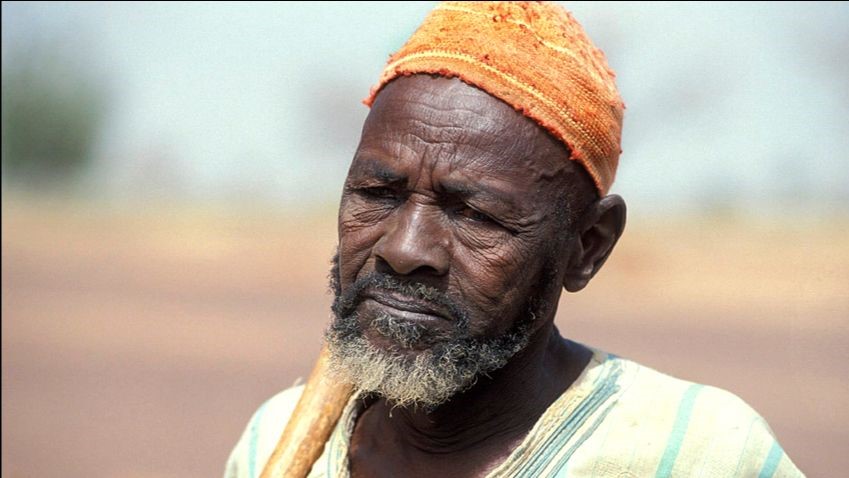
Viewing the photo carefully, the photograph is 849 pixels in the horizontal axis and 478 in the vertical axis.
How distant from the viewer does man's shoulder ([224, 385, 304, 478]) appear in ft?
10.2

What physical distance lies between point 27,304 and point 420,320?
16.2 m

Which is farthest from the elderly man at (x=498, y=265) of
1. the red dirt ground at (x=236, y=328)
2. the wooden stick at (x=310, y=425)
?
the red dirt ground at (x=236, y=328)

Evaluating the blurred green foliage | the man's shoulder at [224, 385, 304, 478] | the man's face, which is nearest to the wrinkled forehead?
the man's face

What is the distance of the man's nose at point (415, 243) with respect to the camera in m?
2.59

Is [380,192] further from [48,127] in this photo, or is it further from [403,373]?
[48,127]

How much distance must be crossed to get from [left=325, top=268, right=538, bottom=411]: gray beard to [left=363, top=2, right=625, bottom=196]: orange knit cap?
0.45m

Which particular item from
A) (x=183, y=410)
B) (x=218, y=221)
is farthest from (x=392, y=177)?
(x=218, y=221)

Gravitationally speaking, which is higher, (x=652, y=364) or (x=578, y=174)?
(x=578, y=174)

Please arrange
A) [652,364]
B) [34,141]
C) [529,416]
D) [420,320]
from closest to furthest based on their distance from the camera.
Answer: [420,320]
[529,416]
[652,364]
[34,141]

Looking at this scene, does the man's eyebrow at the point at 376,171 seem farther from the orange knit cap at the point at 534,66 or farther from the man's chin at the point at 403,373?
the man's chin at the point at 403,373

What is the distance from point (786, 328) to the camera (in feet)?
51.1

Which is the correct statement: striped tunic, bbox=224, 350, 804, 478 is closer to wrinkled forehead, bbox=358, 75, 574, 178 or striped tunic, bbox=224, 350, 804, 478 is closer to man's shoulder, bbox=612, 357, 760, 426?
man's shoulder, bbox=612, 357, 760, 426

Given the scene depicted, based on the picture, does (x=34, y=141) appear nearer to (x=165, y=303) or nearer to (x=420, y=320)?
(x=165, y=303)

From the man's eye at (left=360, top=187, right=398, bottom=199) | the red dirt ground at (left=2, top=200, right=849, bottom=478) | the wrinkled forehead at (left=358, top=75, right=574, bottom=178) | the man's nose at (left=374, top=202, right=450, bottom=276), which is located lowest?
the red dirt ground at (left=2, top=200, right=849, bottom=478)
